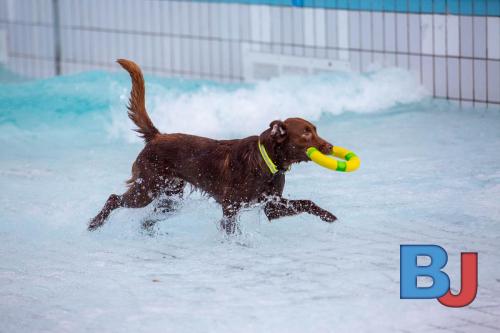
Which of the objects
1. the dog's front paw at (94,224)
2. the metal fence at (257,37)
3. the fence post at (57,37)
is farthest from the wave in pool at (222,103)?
the dog's front paw at (94,224)

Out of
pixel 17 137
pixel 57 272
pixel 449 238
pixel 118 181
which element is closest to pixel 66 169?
pixel 118 181

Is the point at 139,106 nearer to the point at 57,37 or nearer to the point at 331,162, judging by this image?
the point at 331,162

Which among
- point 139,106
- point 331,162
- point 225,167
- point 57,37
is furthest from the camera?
point 57,37

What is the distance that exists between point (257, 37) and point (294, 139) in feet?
17.5

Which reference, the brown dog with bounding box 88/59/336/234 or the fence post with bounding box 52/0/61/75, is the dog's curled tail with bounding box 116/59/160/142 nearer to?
the brown dog with bounding box 88/59/336/234

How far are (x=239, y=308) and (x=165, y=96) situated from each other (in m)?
5.39

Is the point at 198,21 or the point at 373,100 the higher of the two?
the point at 198,21

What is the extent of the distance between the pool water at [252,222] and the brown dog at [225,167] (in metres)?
0.20

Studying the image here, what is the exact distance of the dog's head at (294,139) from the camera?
536cm

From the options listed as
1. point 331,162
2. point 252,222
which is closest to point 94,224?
point 252,222

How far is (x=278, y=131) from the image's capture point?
17.6 feet

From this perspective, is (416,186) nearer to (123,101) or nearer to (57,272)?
(57,272)

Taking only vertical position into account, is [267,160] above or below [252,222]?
above

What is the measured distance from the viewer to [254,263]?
17.6 ft
